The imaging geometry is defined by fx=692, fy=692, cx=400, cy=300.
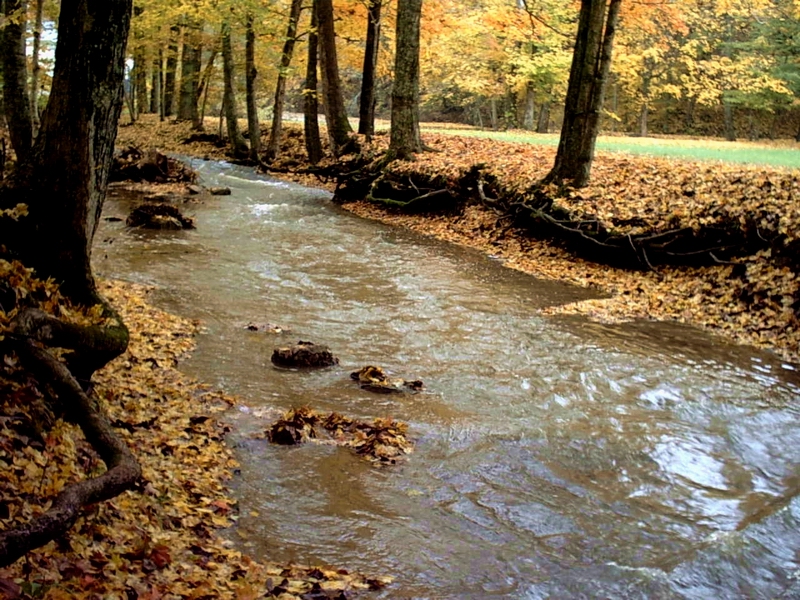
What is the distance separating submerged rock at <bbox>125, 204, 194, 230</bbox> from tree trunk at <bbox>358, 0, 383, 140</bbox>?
340 inches

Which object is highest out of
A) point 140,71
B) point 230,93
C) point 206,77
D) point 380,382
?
point 140,71

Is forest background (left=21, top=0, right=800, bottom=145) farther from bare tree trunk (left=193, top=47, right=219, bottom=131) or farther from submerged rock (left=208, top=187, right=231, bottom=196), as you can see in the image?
submerged rock (left=208, top=187, right=231, bottom=196)

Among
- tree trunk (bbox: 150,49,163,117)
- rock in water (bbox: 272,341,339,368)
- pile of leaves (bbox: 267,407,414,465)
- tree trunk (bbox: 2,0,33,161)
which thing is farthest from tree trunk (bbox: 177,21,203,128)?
pile of leaves (bbox: 267,407,414,465)

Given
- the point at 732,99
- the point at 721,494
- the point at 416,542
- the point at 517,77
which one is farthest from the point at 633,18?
the point at 416,542

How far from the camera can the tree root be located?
2350mm

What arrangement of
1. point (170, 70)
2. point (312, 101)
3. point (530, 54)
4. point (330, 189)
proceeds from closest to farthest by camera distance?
point (312, 101), point (330, 189), point (530, 54), point (170, 70)

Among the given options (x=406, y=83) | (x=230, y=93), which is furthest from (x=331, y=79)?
(x=230, y=93)

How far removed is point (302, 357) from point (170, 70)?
106 ft

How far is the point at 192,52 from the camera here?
30406 mm

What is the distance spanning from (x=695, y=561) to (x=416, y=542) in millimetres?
1690

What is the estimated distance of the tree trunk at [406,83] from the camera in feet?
55.2

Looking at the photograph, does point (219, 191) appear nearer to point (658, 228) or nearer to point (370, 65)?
point (370, 65)

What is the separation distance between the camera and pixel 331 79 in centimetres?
2017

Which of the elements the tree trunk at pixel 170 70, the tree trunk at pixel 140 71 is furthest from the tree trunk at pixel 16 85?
the tree trunk at pixel 140 71
